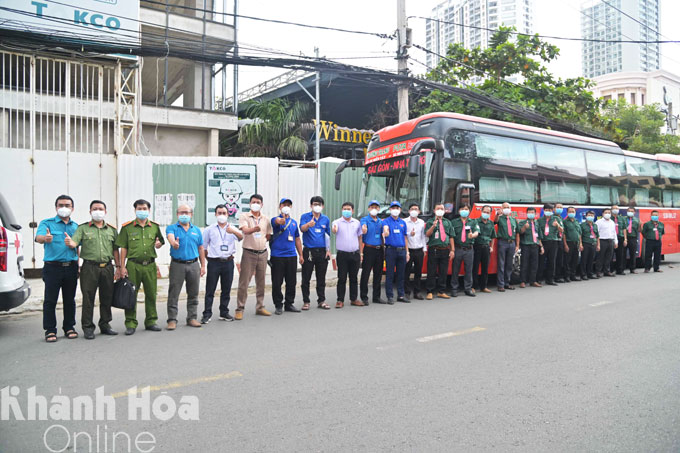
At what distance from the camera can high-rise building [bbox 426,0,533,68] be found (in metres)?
32.0

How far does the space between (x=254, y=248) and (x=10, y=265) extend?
3002 mm

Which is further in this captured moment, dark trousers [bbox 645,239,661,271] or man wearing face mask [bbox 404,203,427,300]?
dark trousers [bbox 645,239,661,271]

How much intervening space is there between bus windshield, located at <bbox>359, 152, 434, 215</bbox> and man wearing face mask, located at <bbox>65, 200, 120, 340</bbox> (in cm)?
524

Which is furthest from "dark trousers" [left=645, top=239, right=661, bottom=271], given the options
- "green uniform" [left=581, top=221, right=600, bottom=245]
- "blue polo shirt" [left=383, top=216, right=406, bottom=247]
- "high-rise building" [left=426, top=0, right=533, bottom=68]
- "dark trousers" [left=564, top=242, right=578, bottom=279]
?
"high-rise building" [left=426, top=0, right=533, bottom=68]

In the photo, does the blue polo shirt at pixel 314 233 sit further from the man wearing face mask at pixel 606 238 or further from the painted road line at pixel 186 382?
→ the man wearing face mask at pixel 606 238

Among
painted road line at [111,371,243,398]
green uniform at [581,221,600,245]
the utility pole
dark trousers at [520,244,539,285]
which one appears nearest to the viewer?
painted road line at [111,371,243,398]

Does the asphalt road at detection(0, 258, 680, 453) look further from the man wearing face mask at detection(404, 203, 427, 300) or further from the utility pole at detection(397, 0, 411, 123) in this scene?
the utility pole at detection(397, 0, 411, 123)

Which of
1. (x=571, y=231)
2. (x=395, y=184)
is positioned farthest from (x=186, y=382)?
(x=571, y=231)

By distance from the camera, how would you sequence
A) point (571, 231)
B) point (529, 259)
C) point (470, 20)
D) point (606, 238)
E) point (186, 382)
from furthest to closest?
point (470, 20) → point (606, 238) → point (571, 231) → point (529, 259) → point (186, 382)

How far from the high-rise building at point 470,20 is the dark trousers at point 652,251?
1059cm

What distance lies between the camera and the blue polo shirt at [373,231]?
338 inches

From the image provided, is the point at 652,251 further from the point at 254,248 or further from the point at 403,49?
the point at 254,248

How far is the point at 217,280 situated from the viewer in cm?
707

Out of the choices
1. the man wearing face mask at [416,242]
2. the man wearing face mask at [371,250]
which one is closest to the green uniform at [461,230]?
the man wearing face mask at [416,242]
